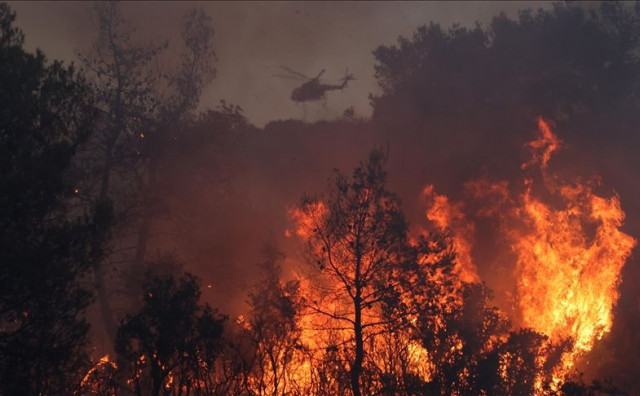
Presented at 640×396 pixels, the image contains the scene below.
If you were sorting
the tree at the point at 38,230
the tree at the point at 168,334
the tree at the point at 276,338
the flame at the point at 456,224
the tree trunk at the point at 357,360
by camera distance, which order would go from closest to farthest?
the tree at the point at 38,230, the tree at the point at 168,334, the tree trunk at the point at 357,360, the tree at the point at 276,338, the flame at the point at 456,224

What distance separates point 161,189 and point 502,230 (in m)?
21.5

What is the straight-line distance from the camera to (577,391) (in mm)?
14086

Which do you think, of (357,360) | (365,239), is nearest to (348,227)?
(365,239)

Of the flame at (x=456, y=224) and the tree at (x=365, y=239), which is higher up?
the flame at (x=456, y=224)

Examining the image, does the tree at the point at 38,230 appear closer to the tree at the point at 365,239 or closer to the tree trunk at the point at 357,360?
the tree at the point at 365,239

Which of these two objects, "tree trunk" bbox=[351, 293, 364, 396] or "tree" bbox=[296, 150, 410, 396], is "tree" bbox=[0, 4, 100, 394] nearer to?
"tree" bbox=[296, 150, 410, 396]

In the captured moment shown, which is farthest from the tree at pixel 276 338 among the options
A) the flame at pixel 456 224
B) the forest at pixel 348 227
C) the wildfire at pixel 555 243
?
the wildfire at pixel 555 243

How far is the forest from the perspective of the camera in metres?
12.3

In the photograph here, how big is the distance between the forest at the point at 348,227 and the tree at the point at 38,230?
54 mm

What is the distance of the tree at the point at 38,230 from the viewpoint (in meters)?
11.3

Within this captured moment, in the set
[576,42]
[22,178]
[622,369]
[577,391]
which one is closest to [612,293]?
[622,369]

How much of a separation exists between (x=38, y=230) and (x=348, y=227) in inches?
344

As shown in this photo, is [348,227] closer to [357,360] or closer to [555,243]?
[357,360]

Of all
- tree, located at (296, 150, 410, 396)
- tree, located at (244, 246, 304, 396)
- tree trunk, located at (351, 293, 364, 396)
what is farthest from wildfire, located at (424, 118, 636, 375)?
tree trunk, located at (351, 293, 364, 396)
